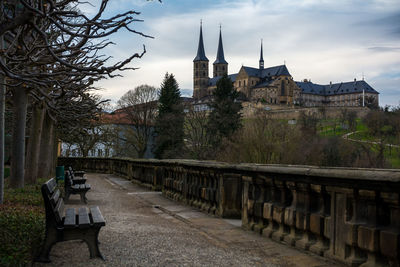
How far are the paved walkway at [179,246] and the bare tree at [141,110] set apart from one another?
5215 cm

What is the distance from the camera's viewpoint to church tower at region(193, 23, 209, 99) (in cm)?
16800

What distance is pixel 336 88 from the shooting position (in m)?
169

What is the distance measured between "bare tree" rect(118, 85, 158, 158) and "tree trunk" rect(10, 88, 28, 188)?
47.6 meters

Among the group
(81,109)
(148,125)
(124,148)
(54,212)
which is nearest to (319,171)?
(54,212)

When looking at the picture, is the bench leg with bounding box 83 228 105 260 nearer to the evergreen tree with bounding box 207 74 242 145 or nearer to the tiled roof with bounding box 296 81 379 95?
the evergreen tree with bounding box 207 74 242 145

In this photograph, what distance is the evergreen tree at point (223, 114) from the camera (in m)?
53.5

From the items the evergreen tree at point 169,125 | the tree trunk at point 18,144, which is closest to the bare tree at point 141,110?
the evergreen tree at point 169,125

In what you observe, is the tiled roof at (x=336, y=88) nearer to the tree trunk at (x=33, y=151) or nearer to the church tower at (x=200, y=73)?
the church tower at (x=200, y=73)

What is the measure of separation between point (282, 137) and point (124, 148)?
966 inches

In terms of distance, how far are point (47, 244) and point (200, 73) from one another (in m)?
167

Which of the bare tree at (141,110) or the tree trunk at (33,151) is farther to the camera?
the bare tree at (141,110)

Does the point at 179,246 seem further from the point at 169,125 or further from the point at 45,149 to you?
the point at 169,125

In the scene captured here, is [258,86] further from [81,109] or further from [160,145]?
[81,109]

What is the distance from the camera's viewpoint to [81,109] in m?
16.1
